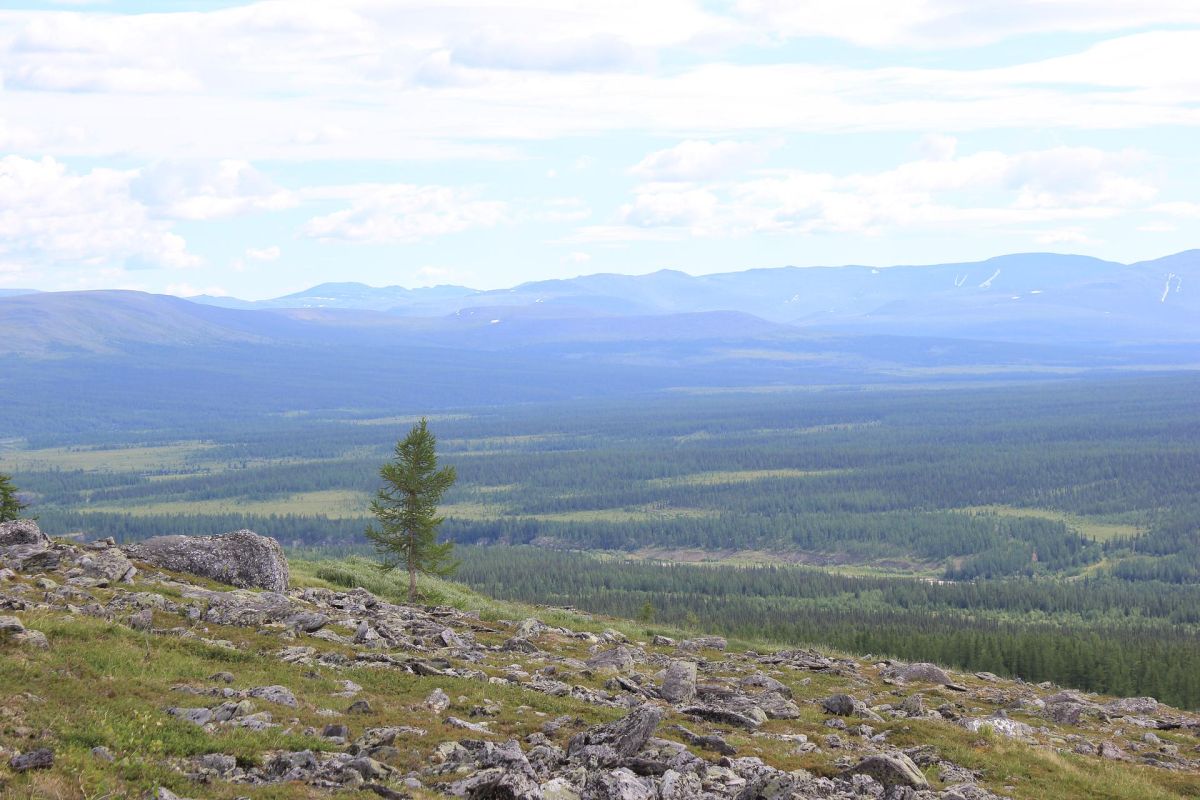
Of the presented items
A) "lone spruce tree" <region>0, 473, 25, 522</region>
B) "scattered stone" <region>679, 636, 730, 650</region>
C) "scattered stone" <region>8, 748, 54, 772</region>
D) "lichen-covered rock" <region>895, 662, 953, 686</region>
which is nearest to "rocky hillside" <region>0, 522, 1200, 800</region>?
"scattered stone" <region>8, 748, 54, 772</region>

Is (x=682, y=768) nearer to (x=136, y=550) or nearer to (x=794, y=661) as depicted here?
(x=794, y=661)

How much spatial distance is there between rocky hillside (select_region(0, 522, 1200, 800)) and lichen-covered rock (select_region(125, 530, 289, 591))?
2.8 inches

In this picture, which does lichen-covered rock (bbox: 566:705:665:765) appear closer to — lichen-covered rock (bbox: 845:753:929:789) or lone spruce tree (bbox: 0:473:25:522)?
lichen-covered rock (bbox: 845:753:929:789)

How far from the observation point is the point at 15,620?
24.1 meters

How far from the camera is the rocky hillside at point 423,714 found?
63.9ft

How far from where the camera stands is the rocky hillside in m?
19.5

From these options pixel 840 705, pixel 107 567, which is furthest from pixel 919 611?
pixel 107 567

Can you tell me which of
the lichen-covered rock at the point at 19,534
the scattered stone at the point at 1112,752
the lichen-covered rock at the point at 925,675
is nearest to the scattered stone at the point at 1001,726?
the scattered stone at the point at 1112,752

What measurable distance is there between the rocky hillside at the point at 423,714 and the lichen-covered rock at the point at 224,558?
0.23 feet

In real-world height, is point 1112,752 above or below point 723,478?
above

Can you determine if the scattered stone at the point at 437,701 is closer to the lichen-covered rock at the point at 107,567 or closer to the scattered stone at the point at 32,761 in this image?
the scattered stone at the point at 32,761

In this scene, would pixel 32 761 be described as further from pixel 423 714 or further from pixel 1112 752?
pixel 1112 752

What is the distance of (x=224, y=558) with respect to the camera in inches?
1594

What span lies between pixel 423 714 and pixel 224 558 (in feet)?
60.8
